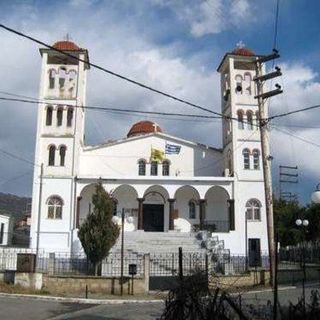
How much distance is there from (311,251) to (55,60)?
947 inches

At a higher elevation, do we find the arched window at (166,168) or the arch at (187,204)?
the arched window at (166,168)

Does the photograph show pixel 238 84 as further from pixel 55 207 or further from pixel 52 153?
pixel 55 207

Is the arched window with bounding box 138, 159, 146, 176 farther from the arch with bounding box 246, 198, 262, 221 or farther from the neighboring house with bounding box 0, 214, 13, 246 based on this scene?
the neighboring house with bounding box 0, 214, 13, 246

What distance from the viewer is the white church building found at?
38344 mm

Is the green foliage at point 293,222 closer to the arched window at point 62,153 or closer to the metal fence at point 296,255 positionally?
the metal fence at point 296,255

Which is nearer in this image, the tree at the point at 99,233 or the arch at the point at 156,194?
the tree at the point at 99,233

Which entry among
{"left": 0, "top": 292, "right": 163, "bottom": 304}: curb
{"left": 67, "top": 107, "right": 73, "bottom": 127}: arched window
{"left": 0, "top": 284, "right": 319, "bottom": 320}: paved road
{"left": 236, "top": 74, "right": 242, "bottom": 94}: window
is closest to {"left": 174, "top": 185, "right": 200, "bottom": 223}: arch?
{"left": 236, "top": 74, "right": 242, "bottom": 94}: window

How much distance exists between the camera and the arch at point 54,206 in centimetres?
3803

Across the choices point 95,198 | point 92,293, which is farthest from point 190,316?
point 95,198

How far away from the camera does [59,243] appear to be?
3741 centimetres

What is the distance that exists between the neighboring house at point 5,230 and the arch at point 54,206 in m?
7.09

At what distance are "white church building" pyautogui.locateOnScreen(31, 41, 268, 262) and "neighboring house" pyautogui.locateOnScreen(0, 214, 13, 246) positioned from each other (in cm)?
801

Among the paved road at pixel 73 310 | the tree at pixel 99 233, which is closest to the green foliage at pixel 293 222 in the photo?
the tree at pixel 99 233

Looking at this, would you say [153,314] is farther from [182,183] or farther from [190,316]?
[182,183]
